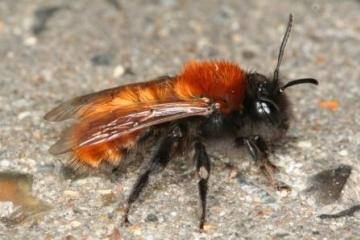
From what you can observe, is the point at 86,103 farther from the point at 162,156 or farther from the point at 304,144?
the point at 304,144

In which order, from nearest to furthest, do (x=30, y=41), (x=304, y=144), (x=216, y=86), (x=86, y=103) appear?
(x=216, y=86) → (x=86, y=103) → (x=304, y=144) → (x=30, y=41)

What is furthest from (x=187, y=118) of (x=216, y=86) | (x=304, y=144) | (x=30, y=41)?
(x=30, y=41)

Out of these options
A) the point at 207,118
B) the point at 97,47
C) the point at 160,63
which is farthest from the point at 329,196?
the point at 97,47

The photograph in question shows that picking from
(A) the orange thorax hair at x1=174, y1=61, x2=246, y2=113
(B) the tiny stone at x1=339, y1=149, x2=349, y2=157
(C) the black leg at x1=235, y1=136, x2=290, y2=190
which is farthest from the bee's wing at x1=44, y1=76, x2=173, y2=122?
(B) the tiny stone at x1=339, y1=149, x2=349, y2=157

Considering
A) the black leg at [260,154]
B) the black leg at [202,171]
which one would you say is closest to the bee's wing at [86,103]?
the black leg at [202,171]

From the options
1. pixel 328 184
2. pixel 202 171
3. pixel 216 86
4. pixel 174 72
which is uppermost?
pixel 216 86

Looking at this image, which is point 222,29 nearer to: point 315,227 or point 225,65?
point 225,65

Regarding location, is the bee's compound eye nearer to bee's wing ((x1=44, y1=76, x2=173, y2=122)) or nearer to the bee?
the bee

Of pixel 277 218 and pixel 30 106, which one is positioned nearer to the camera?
pixel 277 218
